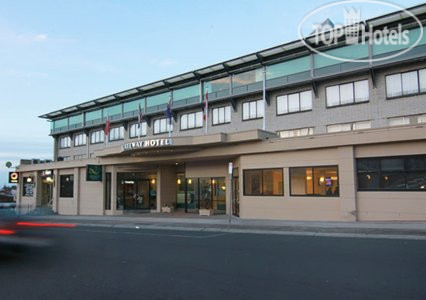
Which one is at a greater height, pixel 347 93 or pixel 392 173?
pixel 347 93

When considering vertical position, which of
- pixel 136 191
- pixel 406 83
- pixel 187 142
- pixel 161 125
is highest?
pixel 406 83

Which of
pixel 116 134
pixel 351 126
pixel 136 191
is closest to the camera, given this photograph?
pixel 351 126

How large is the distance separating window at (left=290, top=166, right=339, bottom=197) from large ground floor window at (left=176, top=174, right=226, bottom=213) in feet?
22.6

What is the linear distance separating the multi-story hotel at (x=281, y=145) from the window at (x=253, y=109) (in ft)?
0.34

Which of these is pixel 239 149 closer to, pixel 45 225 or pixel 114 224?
pixel 114 224

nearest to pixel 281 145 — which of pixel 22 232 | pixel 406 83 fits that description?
pixel 406 83

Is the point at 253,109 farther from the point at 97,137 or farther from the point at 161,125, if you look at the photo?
the point at 97,137

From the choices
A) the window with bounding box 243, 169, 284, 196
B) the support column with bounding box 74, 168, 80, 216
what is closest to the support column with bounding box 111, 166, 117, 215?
the support column with bounding box 74, 168, 80, 216

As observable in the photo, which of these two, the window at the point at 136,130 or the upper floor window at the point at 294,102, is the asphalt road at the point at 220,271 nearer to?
the upper floor window at the point at 294,102

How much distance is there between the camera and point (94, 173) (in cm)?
3150

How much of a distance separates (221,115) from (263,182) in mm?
12036

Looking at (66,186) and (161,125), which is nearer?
(66,186)

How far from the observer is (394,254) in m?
10.4

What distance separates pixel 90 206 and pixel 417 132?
25039mm
